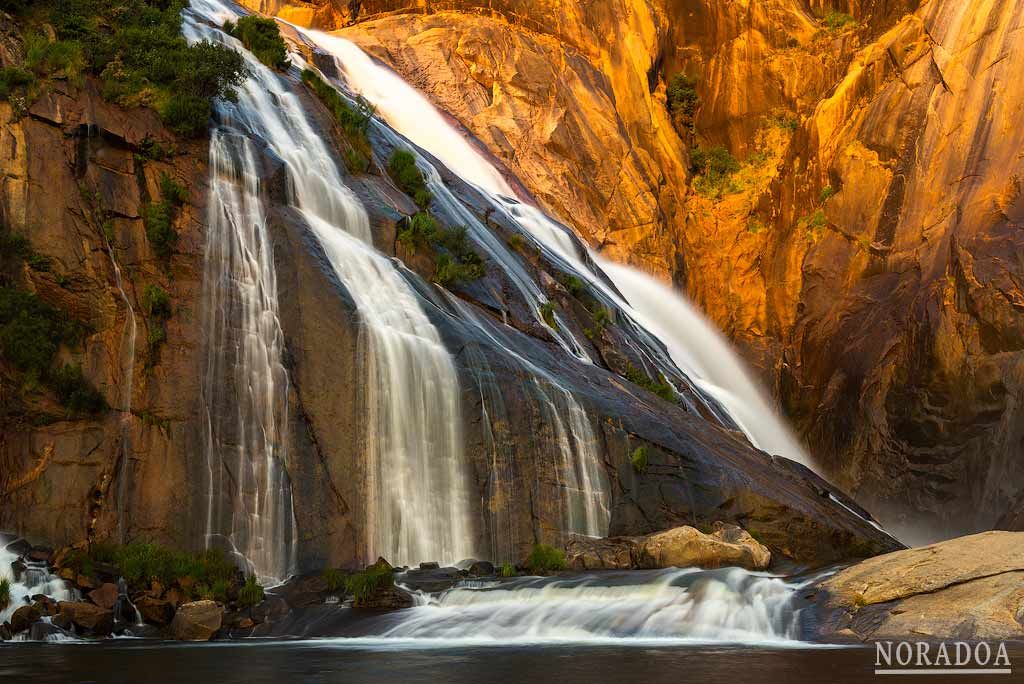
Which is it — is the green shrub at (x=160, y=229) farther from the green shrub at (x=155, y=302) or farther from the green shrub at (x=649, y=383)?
the green shrub at (x=649, y=383)

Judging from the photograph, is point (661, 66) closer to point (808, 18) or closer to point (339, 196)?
point (808, 18)

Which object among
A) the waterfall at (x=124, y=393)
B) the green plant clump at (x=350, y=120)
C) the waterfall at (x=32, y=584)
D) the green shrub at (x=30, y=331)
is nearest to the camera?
the waterfall at (x=32, y=584)

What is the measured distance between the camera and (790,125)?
47.6 metres

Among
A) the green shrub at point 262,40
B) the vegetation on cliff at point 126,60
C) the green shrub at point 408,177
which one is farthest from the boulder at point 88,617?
the green shrub at point 262,40

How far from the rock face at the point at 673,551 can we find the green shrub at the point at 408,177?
1127cm

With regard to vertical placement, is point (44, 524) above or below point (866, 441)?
below

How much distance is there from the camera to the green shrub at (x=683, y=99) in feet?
166

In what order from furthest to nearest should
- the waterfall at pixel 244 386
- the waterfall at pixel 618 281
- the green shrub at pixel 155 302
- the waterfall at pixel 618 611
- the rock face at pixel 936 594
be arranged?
1. the waterfall at pixel 618 281
2. the green shrub at pixel 155 302
3. the waterfall at pixel 244 386
4. the waterfall at pixel 618 611
5. the rock face at pixel 936 594

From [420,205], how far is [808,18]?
1163 inches

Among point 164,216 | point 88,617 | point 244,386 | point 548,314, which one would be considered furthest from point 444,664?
point 548,314

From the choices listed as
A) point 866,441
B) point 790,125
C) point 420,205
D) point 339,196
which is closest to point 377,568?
point 339,196

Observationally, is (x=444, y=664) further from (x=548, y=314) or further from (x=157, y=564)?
(x=548, y=314)

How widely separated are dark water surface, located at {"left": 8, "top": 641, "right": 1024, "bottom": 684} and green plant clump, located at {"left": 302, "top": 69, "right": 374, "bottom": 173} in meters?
14.8

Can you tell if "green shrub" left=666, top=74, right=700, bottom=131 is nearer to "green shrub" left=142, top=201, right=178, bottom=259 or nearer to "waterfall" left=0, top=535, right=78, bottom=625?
"green shrub" left=142, top=201, right=178, bottom=259
